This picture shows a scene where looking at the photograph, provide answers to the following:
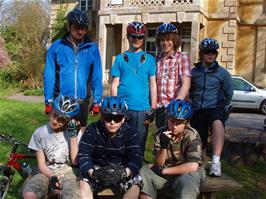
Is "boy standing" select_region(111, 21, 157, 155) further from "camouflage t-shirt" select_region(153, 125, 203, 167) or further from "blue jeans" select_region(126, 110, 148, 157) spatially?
"camouflage t-shirt" select_region(153, 125, 203, 167)

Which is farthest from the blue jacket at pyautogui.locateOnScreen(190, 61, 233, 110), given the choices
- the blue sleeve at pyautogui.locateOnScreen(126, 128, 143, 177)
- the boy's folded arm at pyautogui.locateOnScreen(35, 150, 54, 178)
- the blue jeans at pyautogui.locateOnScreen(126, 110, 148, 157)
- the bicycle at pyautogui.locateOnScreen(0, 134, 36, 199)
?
the bicycle at pyautogui.locateOnScreen(0, 134, 36, 199)

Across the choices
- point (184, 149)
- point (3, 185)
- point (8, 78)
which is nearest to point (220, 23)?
point (8, 78)

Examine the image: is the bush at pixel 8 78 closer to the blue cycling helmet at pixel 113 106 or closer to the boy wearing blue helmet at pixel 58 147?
the boy wearing blue helmet at pixel 58 147

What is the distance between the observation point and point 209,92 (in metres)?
5.54

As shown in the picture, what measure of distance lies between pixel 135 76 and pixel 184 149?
1.10 metres

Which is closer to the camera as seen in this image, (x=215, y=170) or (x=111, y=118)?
(x=111, y=118)

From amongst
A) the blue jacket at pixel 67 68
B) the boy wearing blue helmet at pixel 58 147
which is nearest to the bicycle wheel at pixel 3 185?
the boy wearing blue helmet at pixel 58 147

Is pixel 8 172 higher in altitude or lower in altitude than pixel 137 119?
lower

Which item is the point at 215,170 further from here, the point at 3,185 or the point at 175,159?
the point at 3,185

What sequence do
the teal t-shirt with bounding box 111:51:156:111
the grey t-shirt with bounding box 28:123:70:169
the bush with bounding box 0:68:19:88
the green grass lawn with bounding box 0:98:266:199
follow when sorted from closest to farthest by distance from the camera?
the grey t-shirt with bounding box 28:123:70:169, the teal t-shirt with bounding box 111:51:156:111, the green grass lawn with bounding box 0:98:266:199, the bush with bounding box 0:68:19:88

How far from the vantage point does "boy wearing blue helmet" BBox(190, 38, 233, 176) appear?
18.0 feet

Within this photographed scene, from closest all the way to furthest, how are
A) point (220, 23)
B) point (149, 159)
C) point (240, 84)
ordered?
point (149, 159) → point (240, 84) → point (220, 23)

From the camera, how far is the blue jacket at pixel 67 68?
5180 mm

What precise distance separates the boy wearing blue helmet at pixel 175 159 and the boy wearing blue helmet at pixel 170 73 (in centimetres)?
66
